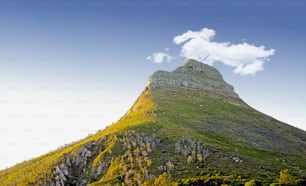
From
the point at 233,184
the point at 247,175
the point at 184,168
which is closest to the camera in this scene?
the point at 233,184

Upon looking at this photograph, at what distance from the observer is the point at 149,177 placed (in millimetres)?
190500

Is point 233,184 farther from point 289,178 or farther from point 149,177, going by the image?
point 149,177

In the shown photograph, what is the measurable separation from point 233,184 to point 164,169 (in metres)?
39.1

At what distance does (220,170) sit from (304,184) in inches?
1424

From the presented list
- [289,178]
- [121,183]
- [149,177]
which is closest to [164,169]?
[149,177]

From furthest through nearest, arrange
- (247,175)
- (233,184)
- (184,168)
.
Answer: (184,168) → (247,175) → (233,184)

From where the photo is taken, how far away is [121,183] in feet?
645

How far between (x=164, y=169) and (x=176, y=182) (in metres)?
19.9

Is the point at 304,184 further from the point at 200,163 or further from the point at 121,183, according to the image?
the point at 121,183

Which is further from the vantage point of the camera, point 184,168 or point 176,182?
point 184,168

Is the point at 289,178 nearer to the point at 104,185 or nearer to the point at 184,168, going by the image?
the point at 184,168

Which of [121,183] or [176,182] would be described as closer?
[176,182]


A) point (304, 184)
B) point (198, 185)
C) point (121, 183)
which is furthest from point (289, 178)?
point (121, 183)

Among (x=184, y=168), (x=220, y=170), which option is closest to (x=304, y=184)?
(x=220, y=170)
